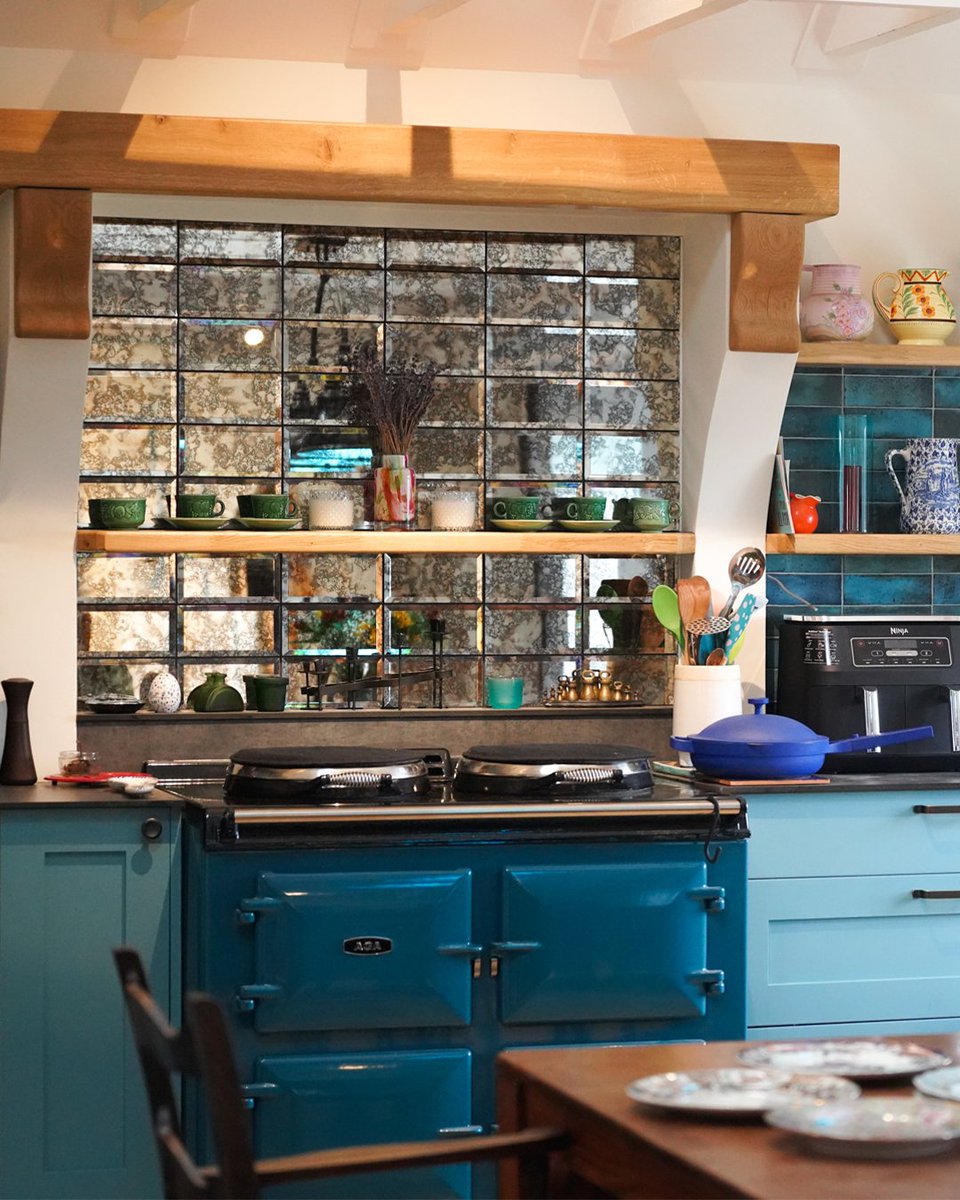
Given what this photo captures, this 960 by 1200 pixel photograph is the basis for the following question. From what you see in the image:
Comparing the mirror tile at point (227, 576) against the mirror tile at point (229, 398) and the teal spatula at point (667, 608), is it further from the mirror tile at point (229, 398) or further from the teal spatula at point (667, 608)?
the teal spatula at point (667, 608)

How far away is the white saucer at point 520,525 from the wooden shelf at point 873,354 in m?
0.80

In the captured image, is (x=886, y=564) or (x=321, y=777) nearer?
(x=321, y=777)

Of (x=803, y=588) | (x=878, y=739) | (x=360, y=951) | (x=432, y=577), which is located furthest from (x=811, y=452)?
(x=360, y=951)

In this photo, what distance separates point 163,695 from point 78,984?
85 cm

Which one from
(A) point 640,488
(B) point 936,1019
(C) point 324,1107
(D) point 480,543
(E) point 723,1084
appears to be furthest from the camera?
(A) point 640,488

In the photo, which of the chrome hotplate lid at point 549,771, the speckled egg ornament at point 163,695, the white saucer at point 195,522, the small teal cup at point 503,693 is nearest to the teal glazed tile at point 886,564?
the small teal cup at point 503,693

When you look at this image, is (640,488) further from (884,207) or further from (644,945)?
(644,945)

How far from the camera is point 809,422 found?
4.71 meters

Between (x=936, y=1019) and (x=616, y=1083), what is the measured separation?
7.55 ft

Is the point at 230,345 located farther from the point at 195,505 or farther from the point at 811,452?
the point at 811,452

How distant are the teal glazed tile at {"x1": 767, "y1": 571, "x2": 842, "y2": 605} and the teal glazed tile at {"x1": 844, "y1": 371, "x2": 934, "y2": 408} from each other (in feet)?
1.57

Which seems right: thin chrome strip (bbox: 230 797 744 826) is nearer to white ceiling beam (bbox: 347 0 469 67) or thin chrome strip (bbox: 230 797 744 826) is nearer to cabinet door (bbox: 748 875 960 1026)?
cabinet door (bbox: 748 875 960 1026)

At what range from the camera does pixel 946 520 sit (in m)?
4.63

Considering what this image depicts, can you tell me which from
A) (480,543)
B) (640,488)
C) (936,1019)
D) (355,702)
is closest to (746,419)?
(640,488)
